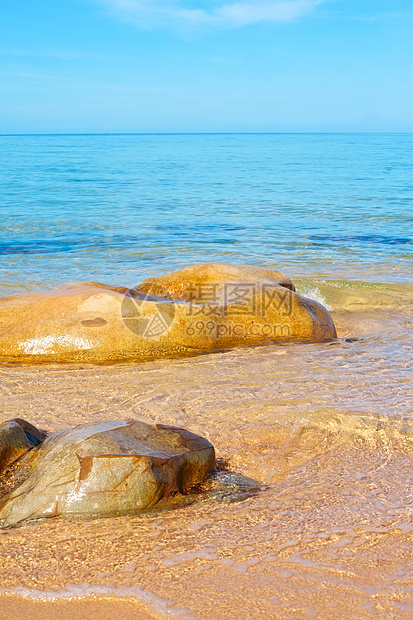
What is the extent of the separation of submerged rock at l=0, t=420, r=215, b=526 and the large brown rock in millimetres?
2500

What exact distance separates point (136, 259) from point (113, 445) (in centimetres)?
799

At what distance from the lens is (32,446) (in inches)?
125

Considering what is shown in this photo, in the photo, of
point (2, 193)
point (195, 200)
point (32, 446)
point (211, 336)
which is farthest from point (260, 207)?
point (32, 446)

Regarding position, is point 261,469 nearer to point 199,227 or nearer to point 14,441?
point 14,441

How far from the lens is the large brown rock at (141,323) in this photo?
532 centimetres

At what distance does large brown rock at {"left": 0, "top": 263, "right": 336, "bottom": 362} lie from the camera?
209 inches
